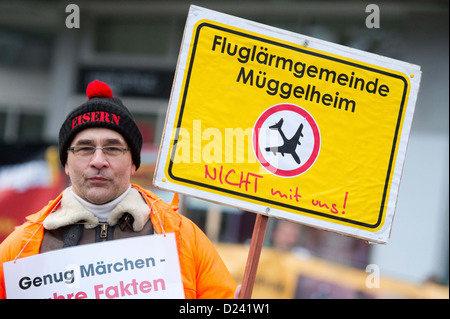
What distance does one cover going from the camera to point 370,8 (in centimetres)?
672

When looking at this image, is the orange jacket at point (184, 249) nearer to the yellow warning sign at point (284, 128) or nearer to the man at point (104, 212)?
the man at point (104, 212)

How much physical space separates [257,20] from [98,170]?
583cm

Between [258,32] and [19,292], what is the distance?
1.29 m

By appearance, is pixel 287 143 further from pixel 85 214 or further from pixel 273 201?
pixel 85 214

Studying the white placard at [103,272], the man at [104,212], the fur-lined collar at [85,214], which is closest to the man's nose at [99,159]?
the man at [104,212]

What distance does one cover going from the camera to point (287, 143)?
216 centimetres

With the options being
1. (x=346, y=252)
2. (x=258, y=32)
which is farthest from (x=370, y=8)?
(x=258, y=32)

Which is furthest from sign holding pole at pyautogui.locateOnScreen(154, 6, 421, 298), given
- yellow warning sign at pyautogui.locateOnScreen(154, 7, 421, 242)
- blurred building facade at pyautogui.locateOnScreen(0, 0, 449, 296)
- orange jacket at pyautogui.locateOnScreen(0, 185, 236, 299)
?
blurred building facade at pyautogui.locateOnScreen(0, 0, 449, 296)

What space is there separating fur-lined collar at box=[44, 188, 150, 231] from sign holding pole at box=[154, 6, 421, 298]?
140 millimetres

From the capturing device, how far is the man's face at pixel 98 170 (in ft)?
6.36

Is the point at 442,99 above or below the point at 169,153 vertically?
above

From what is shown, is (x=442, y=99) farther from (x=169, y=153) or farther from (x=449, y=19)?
(x=169, y=153)

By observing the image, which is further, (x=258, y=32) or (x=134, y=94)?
(x=134, y=94)

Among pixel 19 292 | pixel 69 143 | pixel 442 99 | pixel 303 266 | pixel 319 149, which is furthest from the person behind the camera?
pixel 442 99
